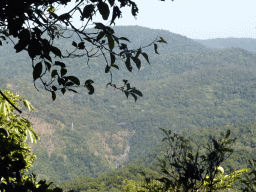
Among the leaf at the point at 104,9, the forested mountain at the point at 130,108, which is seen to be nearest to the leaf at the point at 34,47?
the leaf at the point at 104,9

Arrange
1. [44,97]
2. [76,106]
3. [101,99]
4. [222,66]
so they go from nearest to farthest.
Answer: [44,97]
[76,106]
[101,99]
[222,66]

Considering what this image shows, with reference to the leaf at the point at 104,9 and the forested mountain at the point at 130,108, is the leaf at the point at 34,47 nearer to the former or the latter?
the leaf at the point at 104,9

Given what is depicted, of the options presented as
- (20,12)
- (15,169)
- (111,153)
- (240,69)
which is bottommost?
(111,153)

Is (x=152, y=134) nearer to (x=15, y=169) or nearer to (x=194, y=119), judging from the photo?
(x=194, y=119)

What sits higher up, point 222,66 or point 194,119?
point 222,66

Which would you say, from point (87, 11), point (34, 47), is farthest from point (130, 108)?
point (34, 47)

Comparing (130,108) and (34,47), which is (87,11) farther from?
(130,108)

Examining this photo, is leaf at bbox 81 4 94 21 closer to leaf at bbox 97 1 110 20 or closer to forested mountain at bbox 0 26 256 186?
leaf at bbox 97 1 110 20

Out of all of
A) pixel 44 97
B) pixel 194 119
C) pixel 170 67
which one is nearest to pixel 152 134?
pixel 194 119
